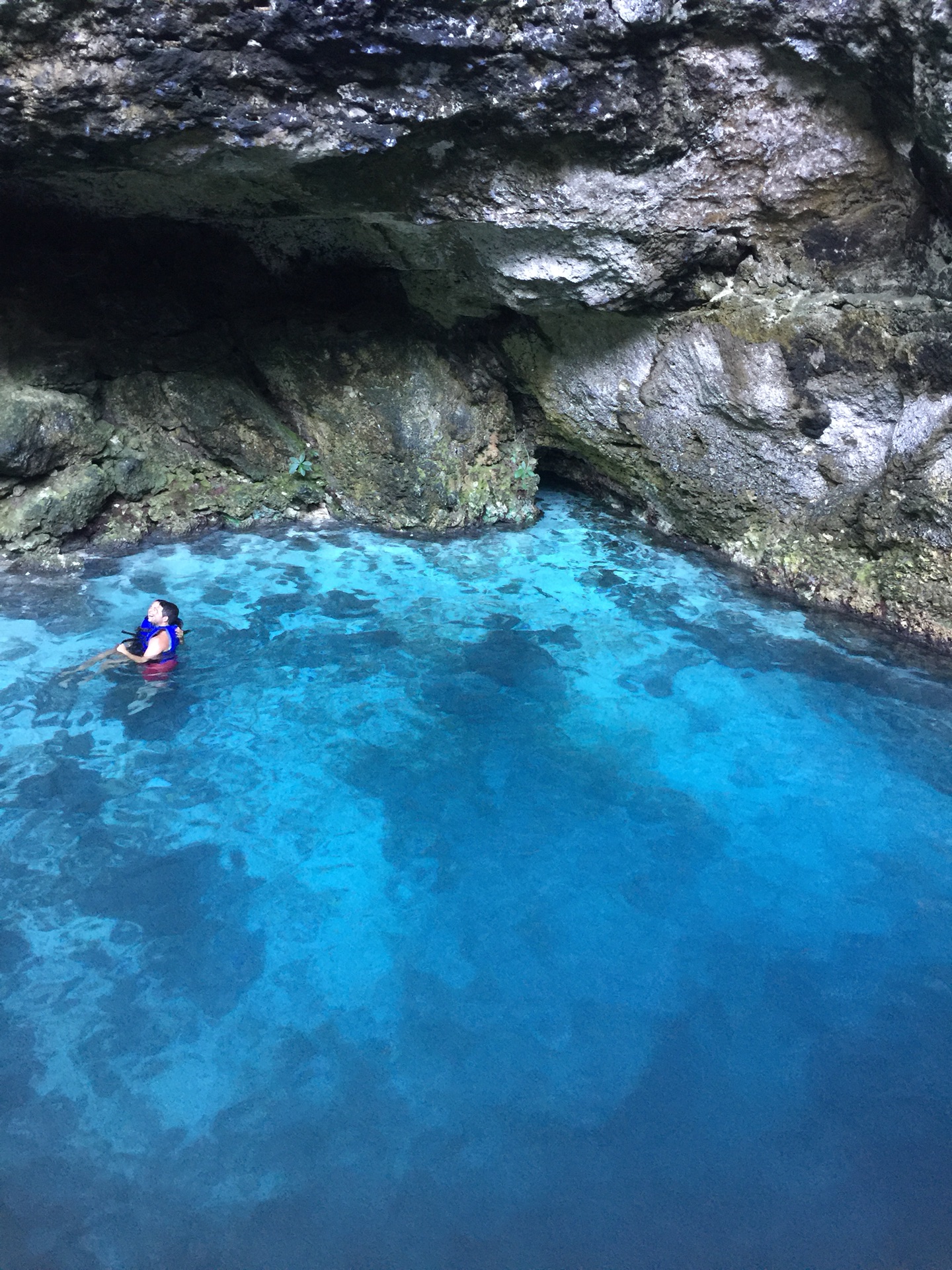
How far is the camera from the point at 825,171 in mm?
5820

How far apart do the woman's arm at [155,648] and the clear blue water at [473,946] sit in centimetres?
21

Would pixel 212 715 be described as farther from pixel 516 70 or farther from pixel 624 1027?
pixel 516 70

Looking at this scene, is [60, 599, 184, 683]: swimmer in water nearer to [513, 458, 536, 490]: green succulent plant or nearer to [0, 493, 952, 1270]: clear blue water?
[0, 493, 952, 1270]: clear blue water

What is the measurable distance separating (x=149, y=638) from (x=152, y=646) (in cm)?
6

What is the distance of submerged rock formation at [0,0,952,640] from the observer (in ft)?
16.0

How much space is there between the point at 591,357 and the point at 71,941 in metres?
6.11

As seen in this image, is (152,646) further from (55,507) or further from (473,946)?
(473,946)

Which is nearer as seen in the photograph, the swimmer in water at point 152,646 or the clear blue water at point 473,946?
the clear blue water at point 473,946

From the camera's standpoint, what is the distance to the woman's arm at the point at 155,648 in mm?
5781

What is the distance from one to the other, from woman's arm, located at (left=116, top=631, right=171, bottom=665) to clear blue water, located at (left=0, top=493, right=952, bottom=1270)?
21 cm

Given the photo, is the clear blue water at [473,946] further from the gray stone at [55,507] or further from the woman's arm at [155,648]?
the gray stone at [55,507]

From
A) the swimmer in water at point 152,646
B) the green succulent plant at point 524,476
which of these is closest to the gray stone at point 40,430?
→ the swimmer in water at point 152,646

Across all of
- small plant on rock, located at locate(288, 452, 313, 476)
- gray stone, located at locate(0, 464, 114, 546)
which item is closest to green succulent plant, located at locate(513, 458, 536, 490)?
small plant on rock, located at locate(288, 452, 313, 476)

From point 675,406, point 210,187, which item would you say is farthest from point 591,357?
point 210,187
